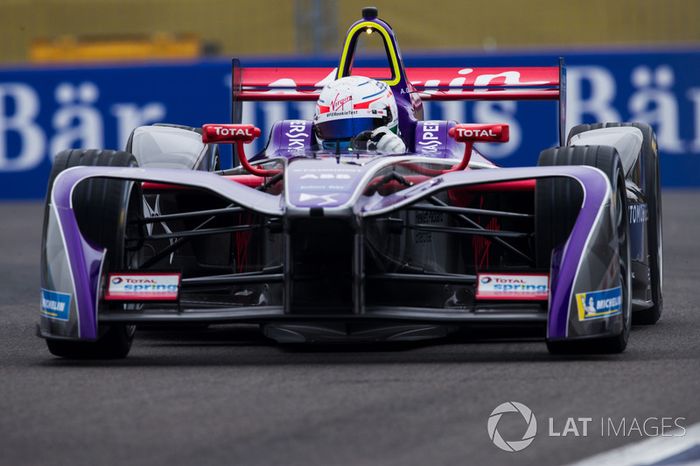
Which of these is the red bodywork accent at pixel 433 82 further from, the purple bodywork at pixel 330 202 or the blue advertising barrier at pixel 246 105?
the blue advertising barrier at pixel 246 105

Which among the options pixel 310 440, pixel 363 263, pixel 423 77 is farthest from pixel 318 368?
pixel 423 77

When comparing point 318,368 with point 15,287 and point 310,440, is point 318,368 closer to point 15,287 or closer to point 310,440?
point 310,440

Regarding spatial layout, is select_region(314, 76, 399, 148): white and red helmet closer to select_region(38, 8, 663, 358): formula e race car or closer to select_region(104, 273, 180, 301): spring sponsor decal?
select_region(38, 8, 663, 358): formula e race car

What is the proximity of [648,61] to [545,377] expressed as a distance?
1210cm

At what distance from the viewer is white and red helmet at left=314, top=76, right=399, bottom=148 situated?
8312mm

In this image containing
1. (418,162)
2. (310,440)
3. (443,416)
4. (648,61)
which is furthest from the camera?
(648,61)

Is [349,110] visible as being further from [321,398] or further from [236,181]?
[321,398]

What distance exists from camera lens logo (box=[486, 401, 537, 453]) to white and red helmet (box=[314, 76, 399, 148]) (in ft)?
10.2

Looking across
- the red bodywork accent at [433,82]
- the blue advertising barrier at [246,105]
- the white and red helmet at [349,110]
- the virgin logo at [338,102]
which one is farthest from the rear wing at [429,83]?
the blue advertising barrier at [246,105]

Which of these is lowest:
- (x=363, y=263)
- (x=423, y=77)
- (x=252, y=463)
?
(x=252, y=463)

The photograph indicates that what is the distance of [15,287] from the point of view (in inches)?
418

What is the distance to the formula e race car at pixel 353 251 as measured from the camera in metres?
Result: 6.41

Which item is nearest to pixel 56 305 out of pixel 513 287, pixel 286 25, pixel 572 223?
pixel 513 287

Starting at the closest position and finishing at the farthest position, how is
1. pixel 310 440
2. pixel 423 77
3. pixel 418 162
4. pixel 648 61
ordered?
pixel 310 440 → pixel 418 162 → pixel 423 77 → pixel 648 61
